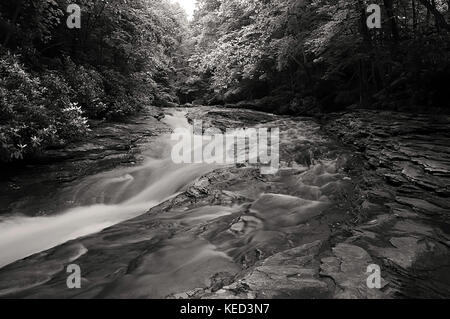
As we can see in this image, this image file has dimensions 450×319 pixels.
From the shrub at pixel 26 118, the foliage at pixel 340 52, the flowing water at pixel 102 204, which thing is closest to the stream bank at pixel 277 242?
the flowing water at pixel 102 204

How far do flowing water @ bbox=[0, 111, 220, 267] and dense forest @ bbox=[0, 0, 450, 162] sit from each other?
4.35ft

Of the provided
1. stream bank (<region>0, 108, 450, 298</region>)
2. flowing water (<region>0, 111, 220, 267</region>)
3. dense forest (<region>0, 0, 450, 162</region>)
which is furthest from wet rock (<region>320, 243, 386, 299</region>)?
dense forest (<region>0, 0, 450, 162</region>)

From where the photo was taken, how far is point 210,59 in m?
15.4

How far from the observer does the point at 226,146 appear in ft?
29.6

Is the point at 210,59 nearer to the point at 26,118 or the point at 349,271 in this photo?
the point at 26,118

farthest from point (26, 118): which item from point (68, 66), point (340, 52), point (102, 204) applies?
point (340, 52)

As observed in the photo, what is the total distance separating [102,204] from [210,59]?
11.3 metres

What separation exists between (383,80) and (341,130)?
351 cm

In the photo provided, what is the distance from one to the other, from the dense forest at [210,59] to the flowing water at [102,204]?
1.33m

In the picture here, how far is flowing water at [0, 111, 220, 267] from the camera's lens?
4406 millimetres

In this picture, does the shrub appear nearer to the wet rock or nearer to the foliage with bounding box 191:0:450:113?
the wet rock
